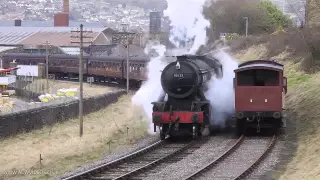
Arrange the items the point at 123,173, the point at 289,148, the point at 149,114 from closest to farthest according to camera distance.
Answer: the point at 123,173
the point at 289,148
the point at 149,114

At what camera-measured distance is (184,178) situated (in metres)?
15.3

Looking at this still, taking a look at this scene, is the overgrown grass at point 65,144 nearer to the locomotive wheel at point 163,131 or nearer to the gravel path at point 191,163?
the locomotive wheel at point 163,131

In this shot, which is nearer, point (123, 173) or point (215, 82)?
point (123, 173)

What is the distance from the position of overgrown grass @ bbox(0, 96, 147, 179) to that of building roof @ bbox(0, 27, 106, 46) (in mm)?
70770

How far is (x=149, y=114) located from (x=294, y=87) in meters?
9.08

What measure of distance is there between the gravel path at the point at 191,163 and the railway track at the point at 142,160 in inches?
10.7

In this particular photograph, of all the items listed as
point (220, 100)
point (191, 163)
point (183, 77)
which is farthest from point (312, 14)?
point (191, 163)

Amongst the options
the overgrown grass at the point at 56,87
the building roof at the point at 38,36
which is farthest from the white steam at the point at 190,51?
the building roof at the point at 38,36

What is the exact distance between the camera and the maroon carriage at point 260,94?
22.7m

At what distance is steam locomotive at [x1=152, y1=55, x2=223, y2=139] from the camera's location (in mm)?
22219

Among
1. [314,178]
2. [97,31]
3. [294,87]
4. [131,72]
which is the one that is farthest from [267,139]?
[97,31]

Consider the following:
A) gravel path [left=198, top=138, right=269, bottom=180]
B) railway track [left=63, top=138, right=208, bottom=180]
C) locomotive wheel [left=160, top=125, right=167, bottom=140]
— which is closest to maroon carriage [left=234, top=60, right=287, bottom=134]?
gravel path [left=198, top=138, right=269, bottom=180]

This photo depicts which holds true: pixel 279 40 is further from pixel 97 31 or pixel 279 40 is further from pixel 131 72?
pixel 97 31

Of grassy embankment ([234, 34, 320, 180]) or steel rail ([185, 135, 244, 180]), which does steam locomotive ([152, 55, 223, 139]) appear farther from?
grassy embankment ([234, 34, 320, 180])
